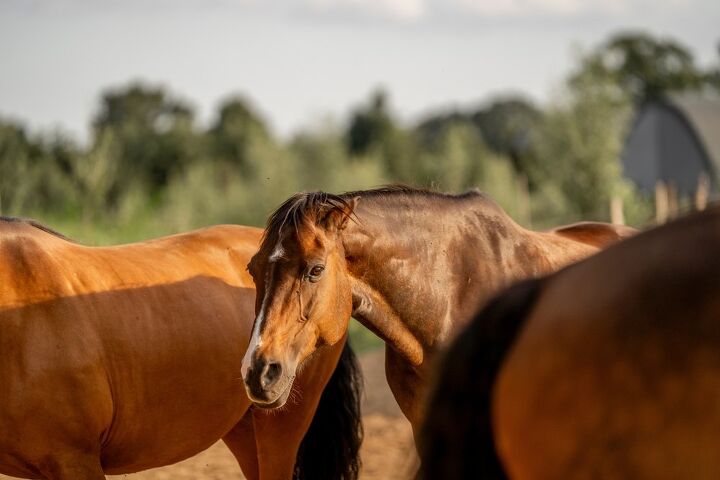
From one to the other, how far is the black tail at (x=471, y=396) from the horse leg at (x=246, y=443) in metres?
3.26

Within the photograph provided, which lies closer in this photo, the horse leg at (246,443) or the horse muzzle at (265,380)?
the horse muzzle at (265,380)

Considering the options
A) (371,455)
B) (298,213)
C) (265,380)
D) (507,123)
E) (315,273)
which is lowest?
(507,123)

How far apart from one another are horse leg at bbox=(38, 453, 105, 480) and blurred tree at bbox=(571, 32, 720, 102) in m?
64.5

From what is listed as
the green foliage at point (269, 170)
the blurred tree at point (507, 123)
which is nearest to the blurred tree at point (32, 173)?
the green foliage at point (269, 170)

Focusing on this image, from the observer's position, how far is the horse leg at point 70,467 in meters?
3.98

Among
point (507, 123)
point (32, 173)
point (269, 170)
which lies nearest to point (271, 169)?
point (269, 170)

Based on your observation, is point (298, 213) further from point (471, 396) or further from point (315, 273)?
point (471, 396)

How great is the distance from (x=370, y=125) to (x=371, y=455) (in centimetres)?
4134

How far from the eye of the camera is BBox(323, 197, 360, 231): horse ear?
3.96 m

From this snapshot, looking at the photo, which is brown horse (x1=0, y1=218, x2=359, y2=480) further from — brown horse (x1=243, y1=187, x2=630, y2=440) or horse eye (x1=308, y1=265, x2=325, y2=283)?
horse eye (x1=308, y1=265, x2=325, y2=283)

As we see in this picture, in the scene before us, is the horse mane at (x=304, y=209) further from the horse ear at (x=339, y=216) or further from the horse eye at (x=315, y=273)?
the horse eye at (x=315, y=273)

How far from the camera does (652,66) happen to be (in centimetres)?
6700

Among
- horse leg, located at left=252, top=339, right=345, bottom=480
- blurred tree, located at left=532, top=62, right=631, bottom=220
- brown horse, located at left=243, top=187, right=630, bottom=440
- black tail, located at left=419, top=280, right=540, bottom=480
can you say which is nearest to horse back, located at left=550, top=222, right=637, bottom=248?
brown horse, located at left=243, top=187, right=630, bottom=440

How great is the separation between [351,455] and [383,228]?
178 centimetres
